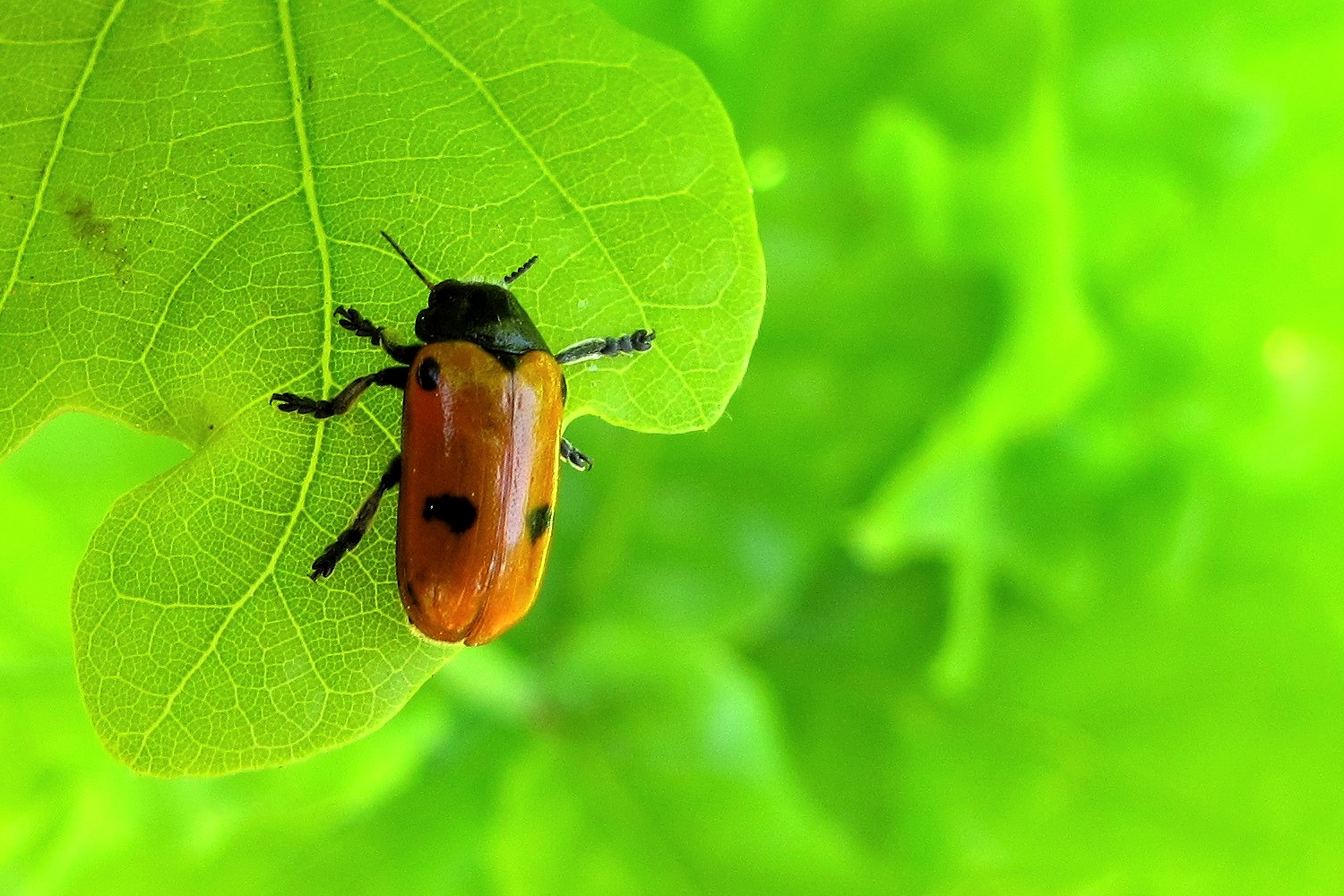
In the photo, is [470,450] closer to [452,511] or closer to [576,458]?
[452,511]

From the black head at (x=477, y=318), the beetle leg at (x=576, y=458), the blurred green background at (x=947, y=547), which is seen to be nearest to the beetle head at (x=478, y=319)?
the black head at (x=477, y=318)

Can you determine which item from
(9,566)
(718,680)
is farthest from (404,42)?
(718,680)

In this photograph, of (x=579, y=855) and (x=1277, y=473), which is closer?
(x=579, y=855)

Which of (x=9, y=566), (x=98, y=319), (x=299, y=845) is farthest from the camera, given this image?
(x=299, y=845)

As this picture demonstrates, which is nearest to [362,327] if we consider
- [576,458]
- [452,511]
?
[452,511]

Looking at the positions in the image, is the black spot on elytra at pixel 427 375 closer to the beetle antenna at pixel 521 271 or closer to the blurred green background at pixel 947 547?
the beetle antenna at pixel 521 271

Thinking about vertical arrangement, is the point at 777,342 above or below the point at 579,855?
above

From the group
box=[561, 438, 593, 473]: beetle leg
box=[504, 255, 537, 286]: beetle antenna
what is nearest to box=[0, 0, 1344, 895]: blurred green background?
A: box=[561, 438, 593, 473]: beetle leg

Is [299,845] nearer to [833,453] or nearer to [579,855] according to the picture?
[579,855]
